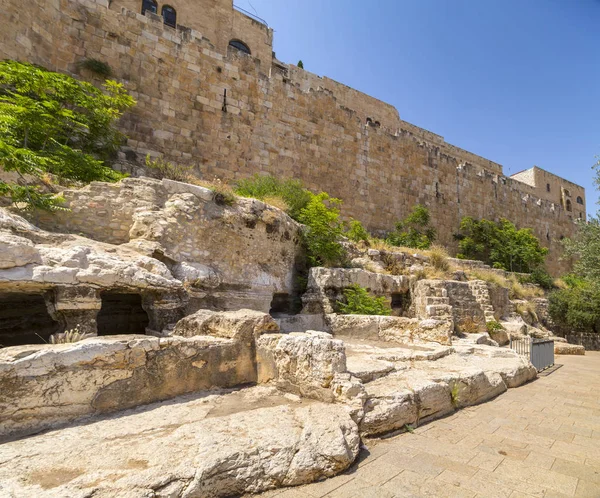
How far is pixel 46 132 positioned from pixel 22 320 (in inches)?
156

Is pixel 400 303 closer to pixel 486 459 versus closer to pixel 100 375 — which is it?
pixel 486 459

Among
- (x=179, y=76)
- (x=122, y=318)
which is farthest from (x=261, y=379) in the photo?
(x=179, y=76)

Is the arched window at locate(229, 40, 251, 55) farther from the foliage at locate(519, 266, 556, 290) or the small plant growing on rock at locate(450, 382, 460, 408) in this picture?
the foliage at locate(519, 266, 556, 290)

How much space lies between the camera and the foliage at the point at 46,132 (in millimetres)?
4594

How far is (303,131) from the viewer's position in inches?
553

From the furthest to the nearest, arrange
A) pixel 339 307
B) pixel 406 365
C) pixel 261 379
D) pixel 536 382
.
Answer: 1. pixel 339 307
2. pixel 536 382
3. pixel 406 365
4. pixel 261 379

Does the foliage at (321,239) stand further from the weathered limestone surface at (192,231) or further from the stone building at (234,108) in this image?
the stone building at (234,108)

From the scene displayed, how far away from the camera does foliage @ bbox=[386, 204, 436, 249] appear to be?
15.7 m

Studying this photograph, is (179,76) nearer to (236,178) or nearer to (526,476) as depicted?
(236,178)

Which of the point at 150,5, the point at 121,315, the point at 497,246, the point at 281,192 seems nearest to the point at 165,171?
the point at 281,192

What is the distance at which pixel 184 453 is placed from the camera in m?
2.11

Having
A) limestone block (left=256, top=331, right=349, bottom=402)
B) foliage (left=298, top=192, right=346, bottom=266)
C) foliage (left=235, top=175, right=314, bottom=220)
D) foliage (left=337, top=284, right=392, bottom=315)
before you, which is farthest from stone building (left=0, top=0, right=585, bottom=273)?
limestone block (left=256, top=331, right=349, bottom=402)

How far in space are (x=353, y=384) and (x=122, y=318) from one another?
12.1ft

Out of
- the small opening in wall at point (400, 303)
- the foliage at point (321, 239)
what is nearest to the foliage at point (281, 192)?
the foliage at point (321, 239)
